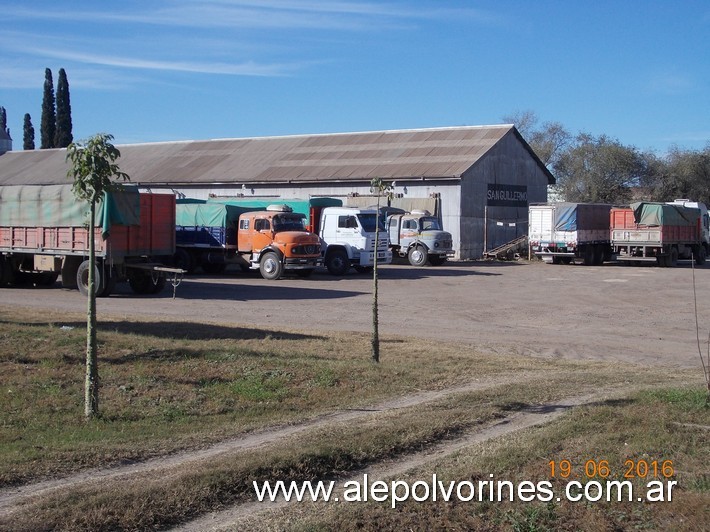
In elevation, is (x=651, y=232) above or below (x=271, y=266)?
Answer: above

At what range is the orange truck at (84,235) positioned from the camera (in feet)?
69.8

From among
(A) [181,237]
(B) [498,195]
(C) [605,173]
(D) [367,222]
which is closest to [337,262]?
(D) [367,222]

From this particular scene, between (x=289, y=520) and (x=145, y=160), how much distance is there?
2093 inches

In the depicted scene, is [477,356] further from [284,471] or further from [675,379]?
[284,471]

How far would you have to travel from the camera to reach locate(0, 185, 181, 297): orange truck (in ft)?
69.8

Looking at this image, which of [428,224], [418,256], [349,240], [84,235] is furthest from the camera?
Result: [428,224]

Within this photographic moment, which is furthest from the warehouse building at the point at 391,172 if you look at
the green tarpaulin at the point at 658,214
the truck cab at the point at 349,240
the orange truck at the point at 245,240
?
the orange truck at the point at 245,240

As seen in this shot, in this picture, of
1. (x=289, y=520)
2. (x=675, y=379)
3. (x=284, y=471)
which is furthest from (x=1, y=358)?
(x=675, y=379)

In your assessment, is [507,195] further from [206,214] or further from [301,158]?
[206,214]

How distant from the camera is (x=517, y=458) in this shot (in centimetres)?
710

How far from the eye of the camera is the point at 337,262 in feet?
103

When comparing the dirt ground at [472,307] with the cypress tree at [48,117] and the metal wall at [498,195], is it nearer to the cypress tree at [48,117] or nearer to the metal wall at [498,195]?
the metal wall at [498,195]

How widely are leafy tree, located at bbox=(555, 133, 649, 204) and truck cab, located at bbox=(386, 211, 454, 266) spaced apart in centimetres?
3440

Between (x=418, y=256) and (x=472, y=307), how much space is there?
1507cm
